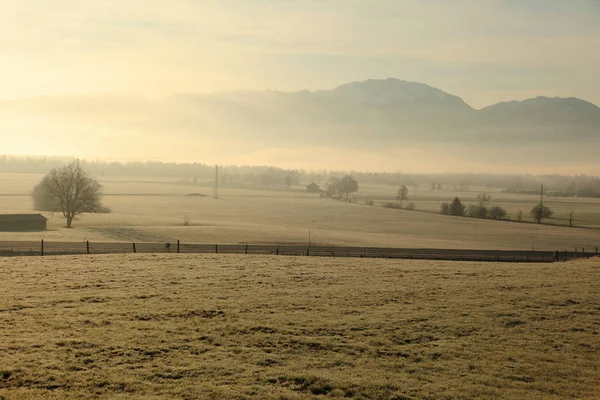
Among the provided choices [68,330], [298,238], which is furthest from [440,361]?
[298,238]

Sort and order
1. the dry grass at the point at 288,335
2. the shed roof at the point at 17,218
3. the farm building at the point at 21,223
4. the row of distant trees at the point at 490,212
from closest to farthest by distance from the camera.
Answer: the dry grass at the point at 288,335 < the farm building at the point at 21,223 < the shed roof at the point at 17,218 < the row of distant trees at the point at 490,212

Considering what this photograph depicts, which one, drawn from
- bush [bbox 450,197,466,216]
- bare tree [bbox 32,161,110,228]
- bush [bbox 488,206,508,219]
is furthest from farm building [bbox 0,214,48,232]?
bush [bbox 488,206,508,219]

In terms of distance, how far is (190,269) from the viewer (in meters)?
36.4

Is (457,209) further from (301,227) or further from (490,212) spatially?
(301,227)

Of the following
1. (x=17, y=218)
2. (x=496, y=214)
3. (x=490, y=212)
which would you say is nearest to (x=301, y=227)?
(x=17, y=218)

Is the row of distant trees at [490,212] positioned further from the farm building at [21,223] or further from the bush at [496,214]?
the farm building at [21,223]

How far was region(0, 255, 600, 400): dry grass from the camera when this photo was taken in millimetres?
16656

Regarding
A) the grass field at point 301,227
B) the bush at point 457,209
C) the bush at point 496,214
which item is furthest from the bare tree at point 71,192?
the bush at point 496,214

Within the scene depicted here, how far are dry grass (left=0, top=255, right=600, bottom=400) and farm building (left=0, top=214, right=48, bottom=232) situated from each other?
5016 centimetres

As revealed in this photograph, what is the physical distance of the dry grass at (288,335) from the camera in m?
16.7

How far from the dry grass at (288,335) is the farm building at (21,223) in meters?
50.2

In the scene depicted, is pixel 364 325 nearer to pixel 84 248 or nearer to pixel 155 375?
pixel 155 375

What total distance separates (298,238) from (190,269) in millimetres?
39475

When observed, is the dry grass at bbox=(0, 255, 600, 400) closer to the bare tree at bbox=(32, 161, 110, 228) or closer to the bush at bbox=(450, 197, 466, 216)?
the bare tree at bbox=(32, 161, 110, 228)
